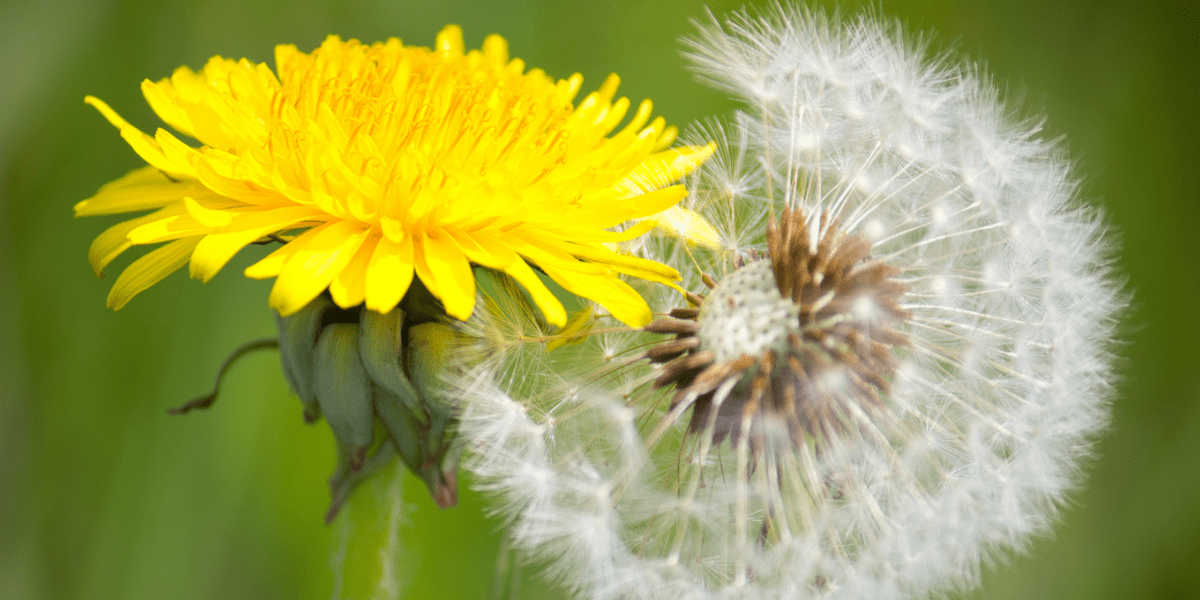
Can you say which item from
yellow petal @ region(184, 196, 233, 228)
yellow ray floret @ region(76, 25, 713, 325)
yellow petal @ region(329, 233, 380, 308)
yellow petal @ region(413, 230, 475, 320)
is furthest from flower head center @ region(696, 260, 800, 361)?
yellow petal @ region(184, 196, 233, 228)

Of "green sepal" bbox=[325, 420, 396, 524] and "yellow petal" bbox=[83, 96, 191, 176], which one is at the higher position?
"yellow petal" bbox=[83, 96, 191, 176]

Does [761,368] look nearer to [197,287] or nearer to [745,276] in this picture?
[745,276]

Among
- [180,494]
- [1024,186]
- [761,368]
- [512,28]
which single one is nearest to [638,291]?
[761,368]

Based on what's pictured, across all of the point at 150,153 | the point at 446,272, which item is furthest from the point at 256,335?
the point at 446,272

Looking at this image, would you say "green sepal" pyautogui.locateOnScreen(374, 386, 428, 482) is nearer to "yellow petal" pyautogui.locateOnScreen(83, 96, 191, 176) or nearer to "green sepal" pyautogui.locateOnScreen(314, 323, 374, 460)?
"green sepal" pyautogui.locateOnScreen(314, 323, 374, 460)

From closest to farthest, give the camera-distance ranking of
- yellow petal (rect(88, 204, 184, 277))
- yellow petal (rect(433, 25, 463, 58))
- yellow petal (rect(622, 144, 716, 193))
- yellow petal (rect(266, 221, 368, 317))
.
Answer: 1. yellow petal (rect(266, 221, 368, 317))
2. yellow petal (rect(88, 204, 184, 277))
3. yellow petal (rect(622, 144, 716, 193))
4. yellow petal (rect(433, 25, 463, 58))

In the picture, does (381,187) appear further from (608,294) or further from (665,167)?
(665,167)
